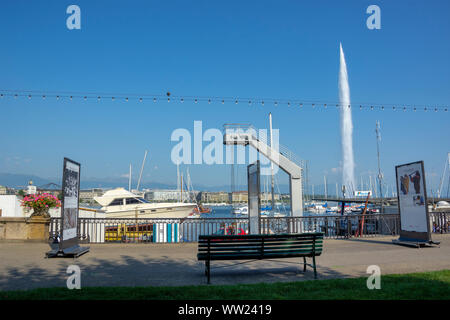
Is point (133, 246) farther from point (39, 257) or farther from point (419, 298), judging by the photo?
point (419, 298)

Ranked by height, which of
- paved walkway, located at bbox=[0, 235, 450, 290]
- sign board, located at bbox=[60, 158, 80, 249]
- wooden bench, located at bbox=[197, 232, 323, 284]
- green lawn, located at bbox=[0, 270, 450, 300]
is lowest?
paved walkway, located at bbox=[0, 235, 450, 290]

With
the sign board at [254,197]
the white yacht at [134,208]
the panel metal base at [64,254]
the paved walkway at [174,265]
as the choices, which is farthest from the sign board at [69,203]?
the white yacht at [134,208]

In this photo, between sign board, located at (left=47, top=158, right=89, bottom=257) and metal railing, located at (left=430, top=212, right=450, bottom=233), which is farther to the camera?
metal railing, located at (left=430, top=212, right=450, bottom=233)

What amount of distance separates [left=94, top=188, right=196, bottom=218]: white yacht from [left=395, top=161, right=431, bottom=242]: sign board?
20.7 meters

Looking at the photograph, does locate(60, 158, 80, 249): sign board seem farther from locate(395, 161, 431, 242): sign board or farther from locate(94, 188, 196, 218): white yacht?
locate(94, 188, 196, 218): white yacht

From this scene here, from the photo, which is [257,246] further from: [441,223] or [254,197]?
[441,223]

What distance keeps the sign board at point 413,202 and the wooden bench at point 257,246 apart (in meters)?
6.46

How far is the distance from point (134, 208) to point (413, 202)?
76.2 ft

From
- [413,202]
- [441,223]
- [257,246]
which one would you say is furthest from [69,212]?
[441,223]

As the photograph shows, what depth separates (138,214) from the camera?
30812mm

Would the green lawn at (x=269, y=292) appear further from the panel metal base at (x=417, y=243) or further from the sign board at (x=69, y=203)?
the panel metal base at (x=417, y=243)

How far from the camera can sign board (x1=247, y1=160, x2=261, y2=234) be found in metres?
12.2

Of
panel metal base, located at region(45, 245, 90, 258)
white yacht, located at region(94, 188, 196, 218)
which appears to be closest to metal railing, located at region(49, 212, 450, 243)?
panel metal base, located at region(45, 245, 90, 258)
